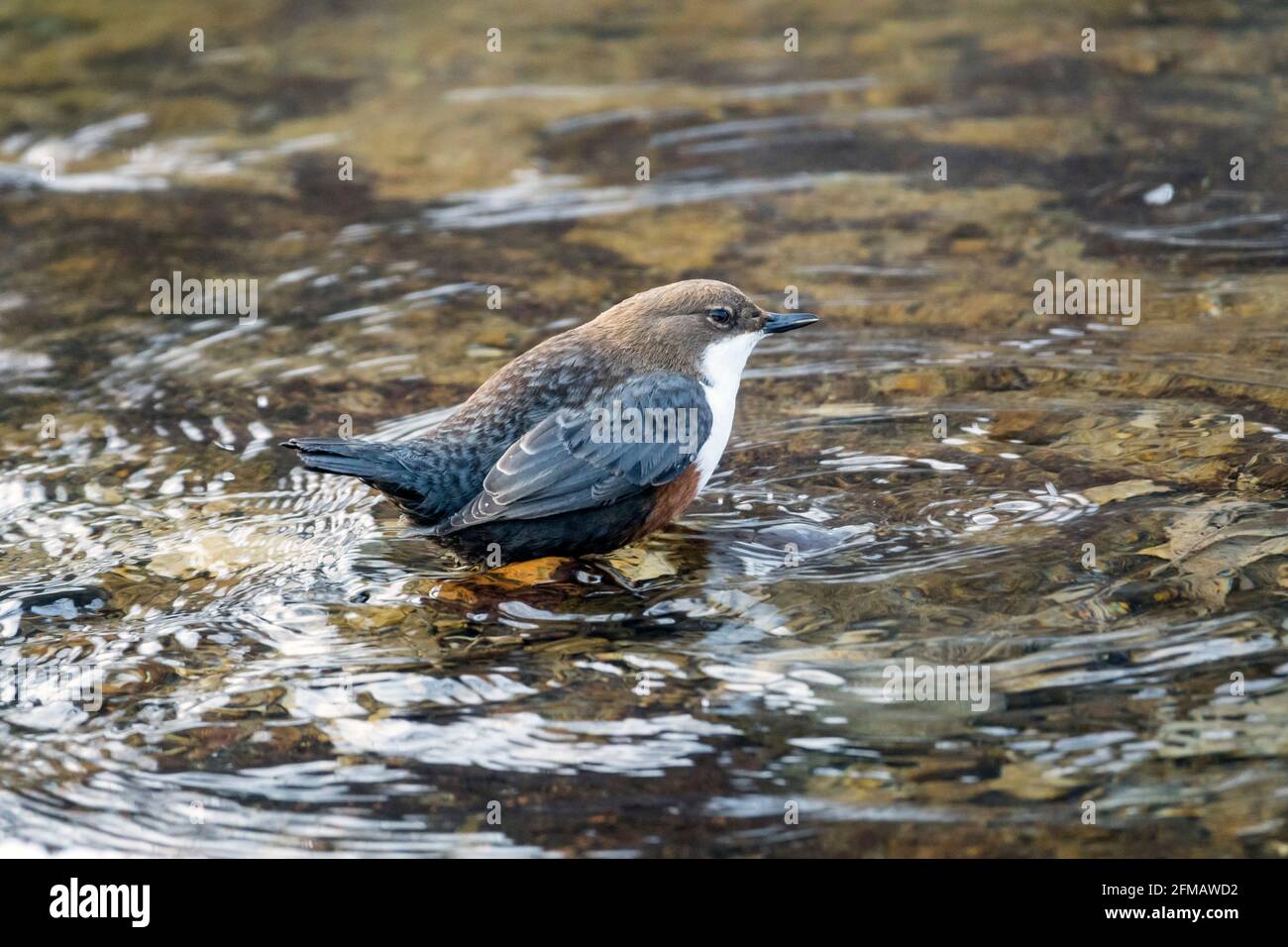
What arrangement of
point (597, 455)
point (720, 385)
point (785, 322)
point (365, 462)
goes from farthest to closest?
point (785, 322) < point (720, 385) < point (597, 455) < point (365, 462)

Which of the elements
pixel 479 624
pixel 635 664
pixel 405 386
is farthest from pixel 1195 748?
pixel 405 386

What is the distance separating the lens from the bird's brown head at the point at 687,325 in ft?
16.9

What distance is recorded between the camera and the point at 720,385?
5195mm

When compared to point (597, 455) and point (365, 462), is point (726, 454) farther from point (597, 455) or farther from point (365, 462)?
point (365, 462)

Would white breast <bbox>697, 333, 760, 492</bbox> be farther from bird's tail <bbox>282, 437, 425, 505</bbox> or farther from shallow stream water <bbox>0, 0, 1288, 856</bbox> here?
bird's tail <bbox>282, 437, 425, 505</bbox>

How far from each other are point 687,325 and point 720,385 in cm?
25

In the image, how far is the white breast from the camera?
4961 mm

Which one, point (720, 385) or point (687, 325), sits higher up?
point (687, 325)

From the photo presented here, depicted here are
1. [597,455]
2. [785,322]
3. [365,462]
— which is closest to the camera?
[365,462]

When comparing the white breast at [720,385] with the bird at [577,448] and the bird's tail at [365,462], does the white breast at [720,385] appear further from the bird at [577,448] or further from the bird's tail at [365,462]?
the bird's tail at [365,462]

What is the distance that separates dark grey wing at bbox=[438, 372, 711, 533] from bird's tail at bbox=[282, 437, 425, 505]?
0.20 m

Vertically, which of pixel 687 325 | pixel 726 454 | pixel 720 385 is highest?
pixel 687 325

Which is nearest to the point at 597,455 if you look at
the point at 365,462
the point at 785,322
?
the point at 365,462

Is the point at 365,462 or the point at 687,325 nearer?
the point at 365,462
